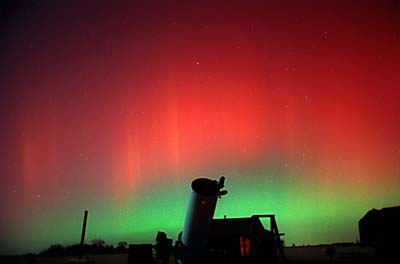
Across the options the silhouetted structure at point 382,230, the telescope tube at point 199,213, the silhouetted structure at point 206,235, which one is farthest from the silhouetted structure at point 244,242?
the silhouetted structure at point 382,230

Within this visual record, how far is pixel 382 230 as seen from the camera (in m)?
11.6

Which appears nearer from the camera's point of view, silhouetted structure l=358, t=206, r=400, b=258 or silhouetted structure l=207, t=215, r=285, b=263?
silhouetted structure l=358, t=206, r=400, b=258

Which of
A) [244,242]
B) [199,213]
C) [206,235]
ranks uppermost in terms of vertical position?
[199,213]

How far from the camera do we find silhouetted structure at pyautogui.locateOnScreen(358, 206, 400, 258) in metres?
11.5

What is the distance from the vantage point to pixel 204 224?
1191cm

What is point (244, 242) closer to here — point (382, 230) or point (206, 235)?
point (206, 235)

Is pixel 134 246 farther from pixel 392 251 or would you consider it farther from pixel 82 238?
pixel 82 238

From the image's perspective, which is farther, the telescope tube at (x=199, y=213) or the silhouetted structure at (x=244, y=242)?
the silhouetted structure at (x=244, y=242)

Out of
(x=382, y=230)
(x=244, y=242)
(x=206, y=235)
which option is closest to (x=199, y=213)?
(x=206, y=235)

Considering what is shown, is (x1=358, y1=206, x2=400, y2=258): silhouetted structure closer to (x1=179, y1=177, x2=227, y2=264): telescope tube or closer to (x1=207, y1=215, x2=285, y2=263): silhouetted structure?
(x1=207, y1=215, x2=285, y2=263): silhouetted structure

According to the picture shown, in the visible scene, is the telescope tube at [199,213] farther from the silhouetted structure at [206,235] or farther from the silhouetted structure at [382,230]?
the silhouetted structure at [382,230]

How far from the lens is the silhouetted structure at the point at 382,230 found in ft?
37.8

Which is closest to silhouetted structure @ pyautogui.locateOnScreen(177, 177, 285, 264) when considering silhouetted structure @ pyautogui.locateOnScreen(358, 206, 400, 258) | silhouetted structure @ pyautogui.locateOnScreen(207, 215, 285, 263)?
silhouetted structure @ pyautogui.locateOnScreen(207, 215, 285, 263)

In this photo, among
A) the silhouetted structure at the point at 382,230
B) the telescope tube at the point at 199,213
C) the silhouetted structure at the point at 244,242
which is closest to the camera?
the silhouetted structure at the point at 382,230
